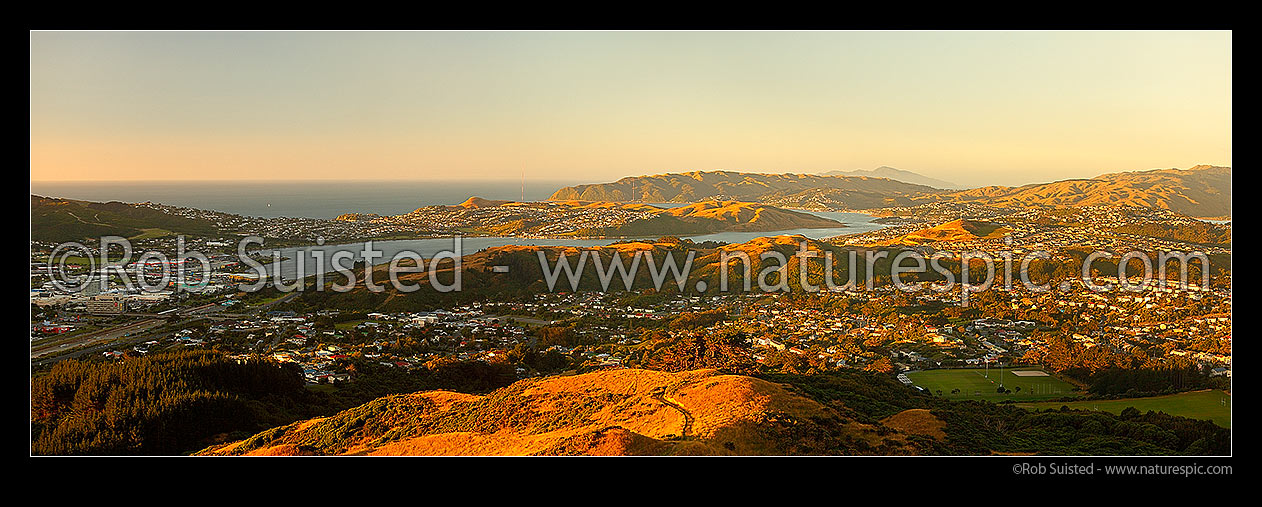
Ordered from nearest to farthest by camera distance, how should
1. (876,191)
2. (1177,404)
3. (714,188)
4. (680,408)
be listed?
(680,408), (1177,404), (714,188), (876,191)

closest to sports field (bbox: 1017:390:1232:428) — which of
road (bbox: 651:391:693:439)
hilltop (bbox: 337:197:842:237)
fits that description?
road (bbox: 651:391:693:439)

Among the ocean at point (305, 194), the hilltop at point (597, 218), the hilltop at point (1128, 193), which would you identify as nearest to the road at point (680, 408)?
the ocean at point (305, 194)

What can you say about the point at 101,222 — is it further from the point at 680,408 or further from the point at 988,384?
the point at 988,384

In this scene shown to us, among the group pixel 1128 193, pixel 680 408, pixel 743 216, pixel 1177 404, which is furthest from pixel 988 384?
pixel 1128 193

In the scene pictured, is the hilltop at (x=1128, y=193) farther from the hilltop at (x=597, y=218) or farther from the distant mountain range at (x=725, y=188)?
the hilltop at (x=597, y=218)

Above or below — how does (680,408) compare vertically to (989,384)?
above
